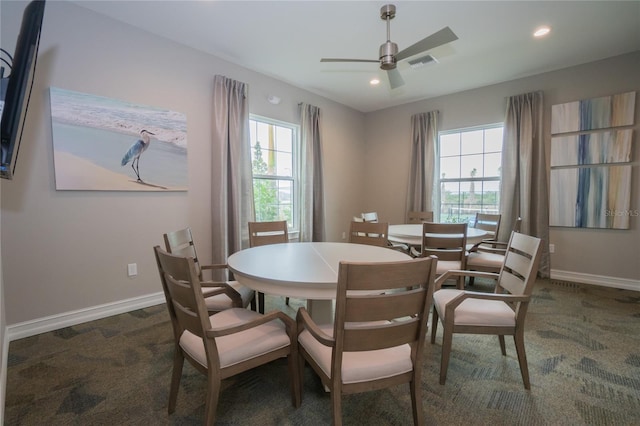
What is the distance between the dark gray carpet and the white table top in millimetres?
672

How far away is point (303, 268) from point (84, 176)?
7.22 ft

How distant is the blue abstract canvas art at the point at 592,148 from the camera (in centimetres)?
322

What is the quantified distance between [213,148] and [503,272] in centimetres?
298

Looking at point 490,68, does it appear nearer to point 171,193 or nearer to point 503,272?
point 503,272

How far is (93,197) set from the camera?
2488 mm

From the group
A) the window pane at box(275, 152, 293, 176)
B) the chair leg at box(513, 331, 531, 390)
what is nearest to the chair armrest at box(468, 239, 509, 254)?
the chair leg at box(513, 331, 531, 390)

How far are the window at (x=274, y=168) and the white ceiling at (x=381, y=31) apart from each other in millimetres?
715

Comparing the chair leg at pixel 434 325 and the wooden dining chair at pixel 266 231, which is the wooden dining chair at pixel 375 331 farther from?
the wooden dining chair at pixel 266 231

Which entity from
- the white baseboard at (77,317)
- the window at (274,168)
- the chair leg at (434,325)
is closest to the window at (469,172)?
the window at (274,168)

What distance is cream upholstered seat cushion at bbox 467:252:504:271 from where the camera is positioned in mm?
2806

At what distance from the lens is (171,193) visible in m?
2.95

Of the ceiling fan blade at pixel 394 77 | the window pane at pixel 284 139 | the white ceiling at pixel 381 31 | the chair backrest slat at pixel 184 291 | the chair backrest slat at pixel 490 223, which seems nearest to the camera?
the chair backrest slat at pixel 184 291

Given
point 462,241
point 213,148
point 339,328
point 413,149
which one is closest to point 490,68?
point 413,149

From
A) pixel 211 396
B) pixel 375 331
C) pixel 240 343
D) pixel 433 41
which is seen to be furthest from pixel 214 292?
pixel 433 41
